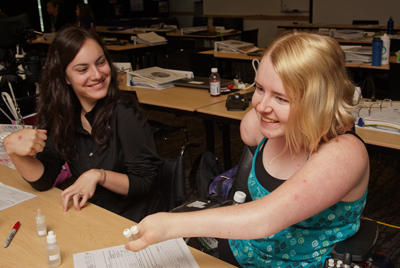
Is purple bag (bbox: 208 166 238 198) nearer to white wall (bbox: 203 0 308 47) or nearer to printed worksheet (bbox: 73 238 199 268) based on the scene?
printed worksheet (bbox: 73 238 199 268)

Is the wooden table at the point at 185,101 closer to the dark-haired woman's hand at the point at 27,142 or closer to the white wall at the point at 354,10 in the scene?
the dark-haired woman's hand at the point at 27,142

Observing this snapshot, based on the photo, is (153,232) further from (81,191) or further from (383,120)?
→ (383,120)

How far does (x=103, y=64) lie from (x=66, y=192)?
1.97 ft

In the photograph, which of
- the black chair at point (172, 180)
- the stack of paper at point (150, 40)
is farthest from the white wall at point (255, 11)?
the black chair at point (172, 180)

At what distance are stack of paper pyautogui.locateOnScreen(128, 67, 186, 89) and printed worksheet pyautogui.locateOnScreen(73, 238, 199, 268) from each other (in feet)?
7.31

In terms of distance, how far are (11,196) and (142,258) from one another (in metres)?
0.73

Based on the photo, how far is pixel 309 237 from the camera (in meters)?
1.12

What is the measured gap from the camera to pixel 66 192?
4.50ft

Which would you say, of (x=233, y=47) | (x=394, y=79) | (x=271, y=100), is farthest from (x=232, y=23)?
(x=271, y=100)

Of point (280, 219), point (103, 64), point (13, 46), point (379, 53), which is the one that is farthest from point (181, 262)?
point (379, 53)

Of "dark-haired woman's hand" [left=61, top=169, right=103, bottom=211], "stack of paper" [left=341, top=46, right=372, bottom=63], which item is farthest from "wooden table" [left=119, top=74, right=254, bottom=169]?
"dark-haired woman's hand" [left=61, top=169, right=103, bottom=211]

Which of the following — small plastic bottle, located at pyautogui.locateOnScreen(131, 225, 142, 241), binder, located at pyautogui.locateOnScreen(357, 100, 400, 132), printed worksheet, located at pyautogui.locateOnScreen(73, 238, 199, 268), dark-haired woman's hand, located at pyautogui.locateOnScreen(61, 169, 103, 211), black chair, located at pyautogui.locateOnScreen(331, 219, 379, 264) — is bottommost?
printed worksheet, located at pyautogui.locateOnScreen(73, 238, 199, 268)

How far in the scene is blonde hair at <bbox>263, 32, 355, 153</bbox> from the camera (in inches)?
36.7

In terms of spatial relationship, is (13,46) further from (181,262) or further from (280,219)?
(280,219)
